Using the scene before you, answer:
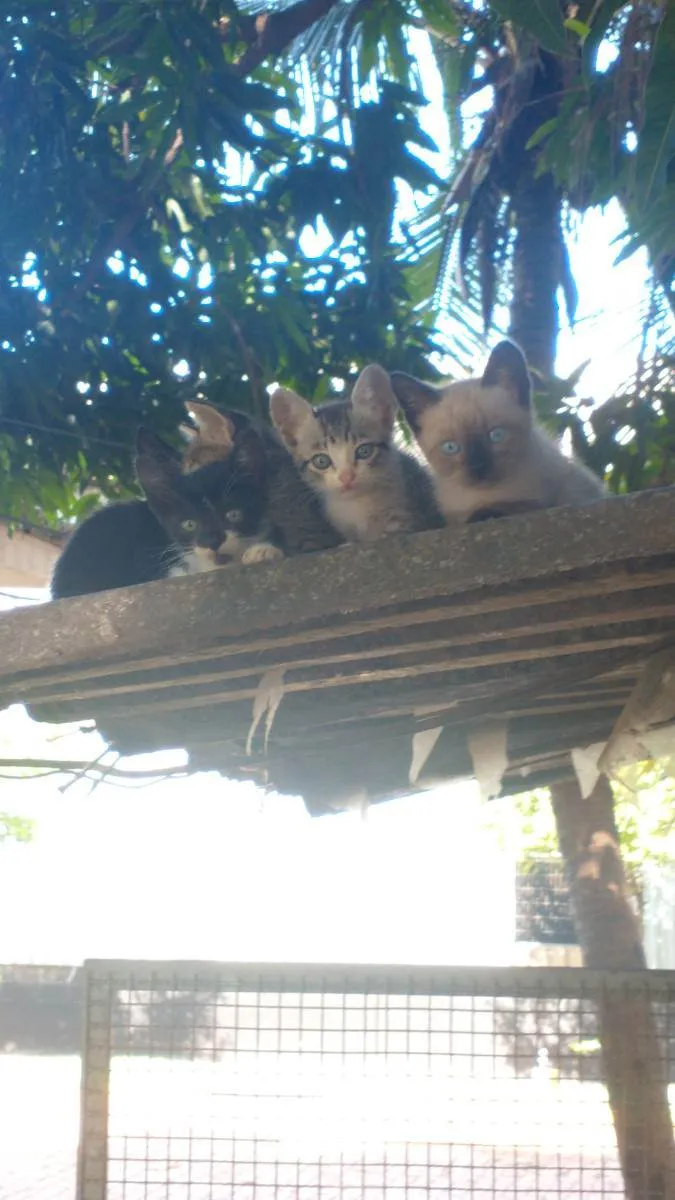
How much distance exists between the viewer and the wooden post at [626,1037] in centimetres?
244

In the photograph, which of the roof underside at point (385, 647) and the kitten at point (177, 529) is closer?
the roof underside at point (385, 647)

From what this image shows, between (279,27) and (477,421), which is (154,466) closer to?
(477,421)

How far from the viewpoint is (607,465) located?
3.64m

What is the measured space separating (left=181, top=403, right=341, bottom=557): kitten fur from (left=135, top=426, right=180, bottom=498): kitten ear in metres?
0.11

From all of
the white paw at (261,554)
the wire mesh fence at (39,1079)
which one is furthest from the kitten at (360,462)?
the wire mesh fence at (39,1079)

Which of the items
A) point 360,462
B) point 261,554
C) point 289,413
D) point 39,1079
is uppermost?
point 289,413

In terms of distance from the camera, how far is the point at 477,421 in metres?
2.53

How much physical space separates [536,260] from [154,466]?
10.5 feet

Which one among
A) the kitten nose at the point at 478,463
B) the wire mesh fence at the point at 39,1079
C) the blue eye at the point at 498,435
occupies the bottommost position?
the wire mesh fence at the point at 39,1079

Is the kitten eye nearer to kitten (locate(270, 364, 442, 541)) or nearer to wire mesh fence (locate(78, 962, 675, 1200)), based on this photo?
kitten (locate(270, 364, 442, 541))

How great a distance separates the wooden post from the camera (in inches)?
96.0

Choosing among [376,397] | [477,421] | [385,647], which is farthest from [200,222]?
[385,647]

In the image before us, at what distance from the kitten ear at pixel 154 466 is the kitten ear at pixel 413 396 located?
529mm

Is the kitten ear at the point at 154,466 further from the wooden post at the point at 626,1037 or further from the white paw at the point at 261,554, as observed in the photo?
the wooden post at the point at 626,1037
